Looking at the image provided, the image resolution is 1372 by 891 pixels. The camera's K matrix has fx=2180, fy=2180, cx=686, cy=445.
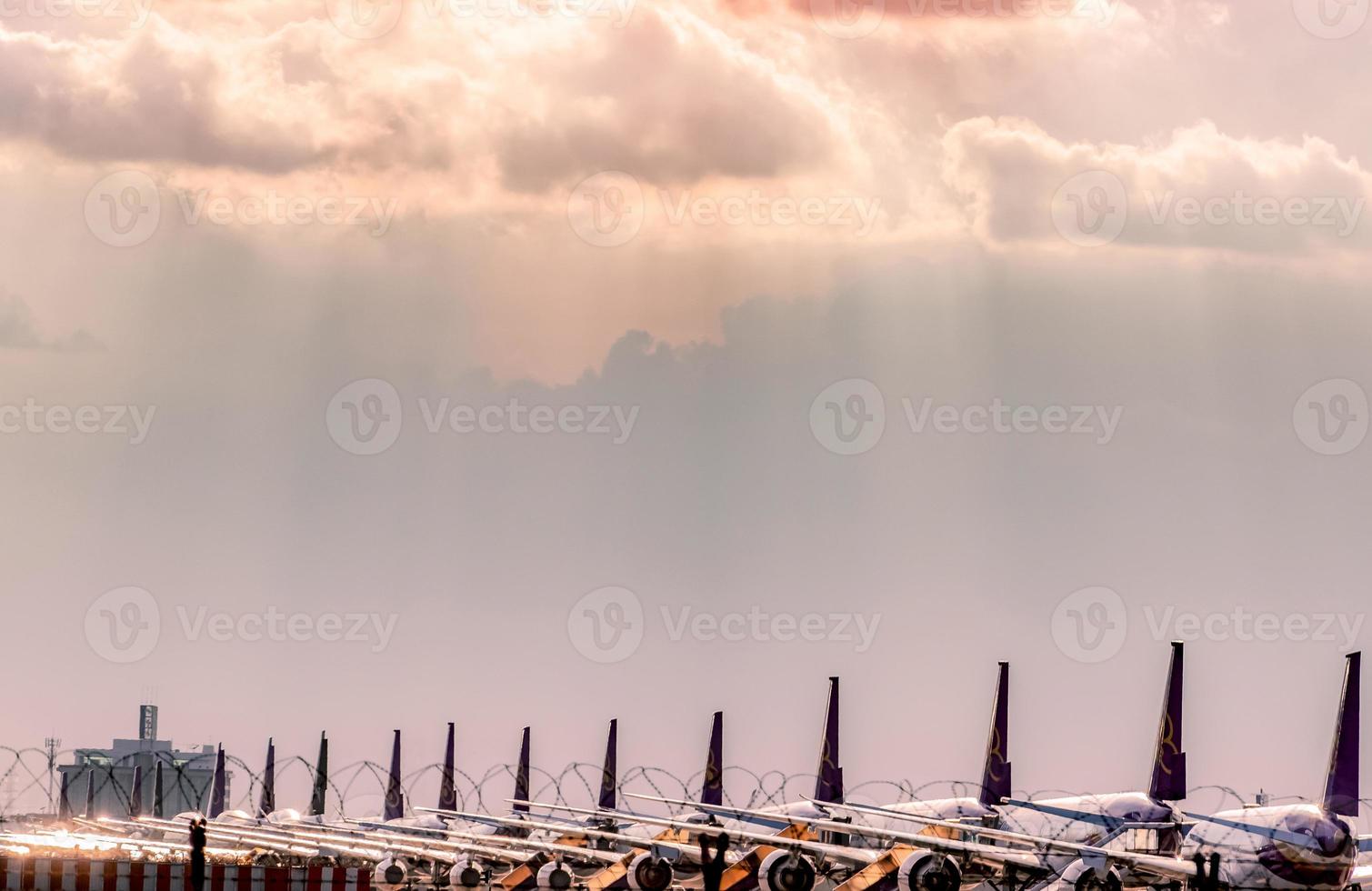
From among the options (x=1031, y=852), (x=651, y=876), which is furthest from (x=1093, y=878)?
(x=651, y=876)

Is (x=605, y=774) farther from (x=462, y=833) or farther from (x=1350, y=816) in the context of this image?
(x=1350, y=816)

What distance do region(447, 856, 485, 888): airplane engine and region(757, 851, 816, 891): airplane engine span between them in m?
29.0

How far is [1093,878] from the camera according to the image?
103 meters

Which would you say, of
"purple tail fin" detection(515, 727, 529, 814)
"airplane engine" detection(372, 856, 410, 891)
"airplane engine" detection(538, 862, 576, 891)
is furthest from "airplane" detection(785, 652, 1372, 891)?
"purple tail fin" detection(515, 727, 529, 814)

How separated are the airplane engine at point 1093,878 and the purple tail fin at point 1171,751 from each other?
10.4 m

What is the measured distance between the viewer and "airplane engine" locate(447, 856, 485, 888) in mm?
136875

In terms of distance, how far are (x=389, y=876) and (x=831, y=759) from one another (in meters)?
31.0

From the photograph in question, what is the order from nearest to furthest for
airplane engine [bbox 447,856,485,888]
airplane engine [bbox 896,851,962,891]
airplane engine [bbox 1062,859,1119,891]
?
airplane engine [bbox 1062,859,1119,891]
airplane engine [bbox 896,851,962,891]
airplane engine [bbox 447,856,485,888]


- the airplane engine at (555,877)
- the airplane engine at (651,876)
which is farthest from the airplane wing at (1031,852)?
the airplane engine at (555,877)

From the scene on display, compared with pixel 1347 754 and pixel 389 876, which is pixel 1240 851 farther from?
pixel 389 876

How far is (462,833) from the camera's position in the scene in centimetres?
14425

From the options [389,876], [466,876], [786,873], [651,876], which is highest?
[786,873]

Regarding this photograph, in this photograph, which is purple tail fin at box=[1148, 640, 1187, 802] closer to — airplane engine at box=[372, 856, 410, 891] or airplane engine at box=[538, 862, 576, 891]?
airplane engine at box=[538, 862, 576, 891]

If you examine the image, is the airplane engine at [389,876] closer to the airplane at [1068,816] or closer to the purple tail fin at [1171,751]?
the airplane at [1068,816]
